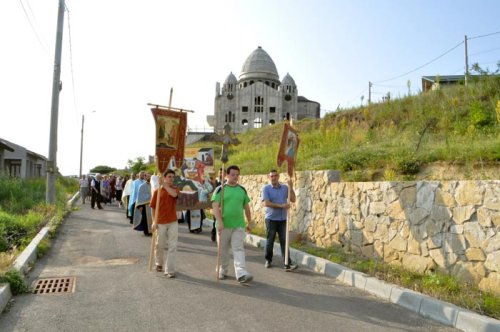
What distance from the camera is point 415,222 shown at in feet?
24.1

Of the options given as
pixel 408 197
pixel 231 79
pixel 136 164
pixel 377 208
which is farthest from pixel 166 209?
pixel 231 79

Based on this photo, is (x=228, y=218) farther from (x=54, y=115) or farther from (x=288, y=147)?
(x=54, y=115)

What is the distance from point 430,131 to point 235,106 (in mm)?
68473

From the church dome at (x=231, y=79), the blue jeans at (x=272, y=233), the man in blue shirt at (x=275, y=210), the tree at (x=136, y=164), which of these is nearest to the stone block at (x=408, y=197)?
the man in blue shirt at (x=275, y=210)

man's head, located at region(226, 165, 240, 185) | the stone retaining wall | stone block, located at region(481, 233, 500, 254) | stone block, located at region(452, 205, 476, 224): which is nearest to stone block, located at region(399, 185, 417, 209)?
the stone retaining wall

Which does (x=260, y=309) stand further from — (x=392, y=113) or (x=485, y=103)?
(x=392, y=113)

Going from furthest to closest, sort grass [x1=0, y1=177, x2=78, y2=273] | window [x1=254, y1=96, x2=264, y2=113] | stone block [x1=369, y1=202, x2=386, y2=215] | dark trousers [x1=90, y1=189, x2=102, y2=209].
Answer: window [x1=254, y1=96, x2=264, y2=113]
dark trousers [x1=90, y1=189, x2=102, y2=209]
grass [x1=0, y1=177, x2=78, y2=273]
stone block [x1=369, y1=202, x2=386, y2=215]

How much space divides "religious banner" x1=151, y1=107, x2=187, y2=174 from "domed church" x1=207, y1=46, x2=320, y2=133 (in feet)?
222

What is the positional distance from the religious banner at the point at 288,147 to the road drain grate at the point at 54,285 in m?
4.44

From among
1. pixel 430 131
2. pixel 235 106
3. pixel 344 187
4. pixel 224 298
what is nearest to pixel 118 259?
pixel 224 298

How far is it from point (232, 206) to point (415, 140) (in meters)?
6.81

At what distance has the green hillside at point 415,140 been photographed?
29.5 feet

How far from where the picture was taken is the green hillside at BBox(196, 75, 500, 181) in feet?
29.5

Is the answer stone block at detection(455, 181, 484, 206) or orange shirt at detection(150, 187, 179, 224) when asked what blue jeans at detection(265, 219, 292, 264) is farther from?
stone block at detection(455, 181, 484, 206)
